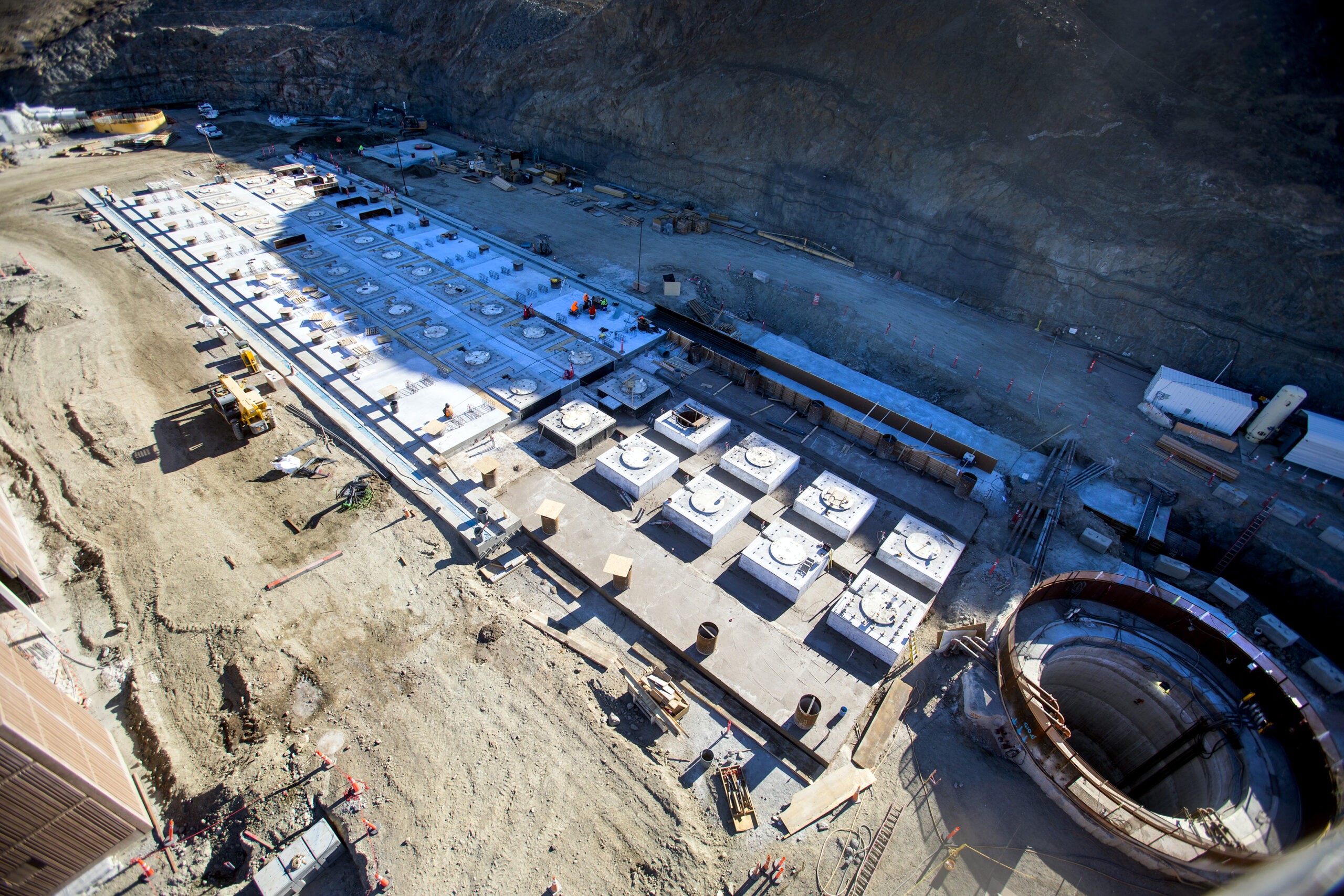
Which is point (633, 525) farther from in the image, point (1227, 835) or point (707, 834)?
point (1227, 835)

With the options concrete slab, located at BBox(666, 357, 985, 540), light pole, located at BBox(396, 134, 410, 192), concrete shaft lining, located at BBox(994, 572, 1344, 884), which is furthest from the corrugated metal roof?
light pole, located at BBox(396, 134, 410, 192)

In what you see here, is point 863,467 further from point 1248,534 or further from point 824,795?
point 1248,534

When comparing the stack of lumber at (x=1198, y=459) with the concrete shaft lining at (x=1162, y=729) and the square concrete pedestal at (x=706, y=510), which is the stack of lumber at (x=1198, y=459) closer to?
the concrete shaft lining at (x=1162, y=729)

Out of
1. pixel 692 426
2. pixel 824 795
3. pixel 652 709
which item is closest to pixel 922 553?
pixel 824 795

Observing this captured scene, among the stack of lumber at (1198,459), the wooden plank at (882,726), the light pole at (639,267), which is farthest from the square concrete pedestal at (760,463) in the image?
the stack of lumber at (1198,459)

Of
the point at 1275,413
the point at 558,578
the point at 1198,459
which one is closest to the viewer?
the point at 558,578

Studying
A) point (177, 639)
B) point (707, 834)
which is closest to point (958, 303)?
point (707, 834)
